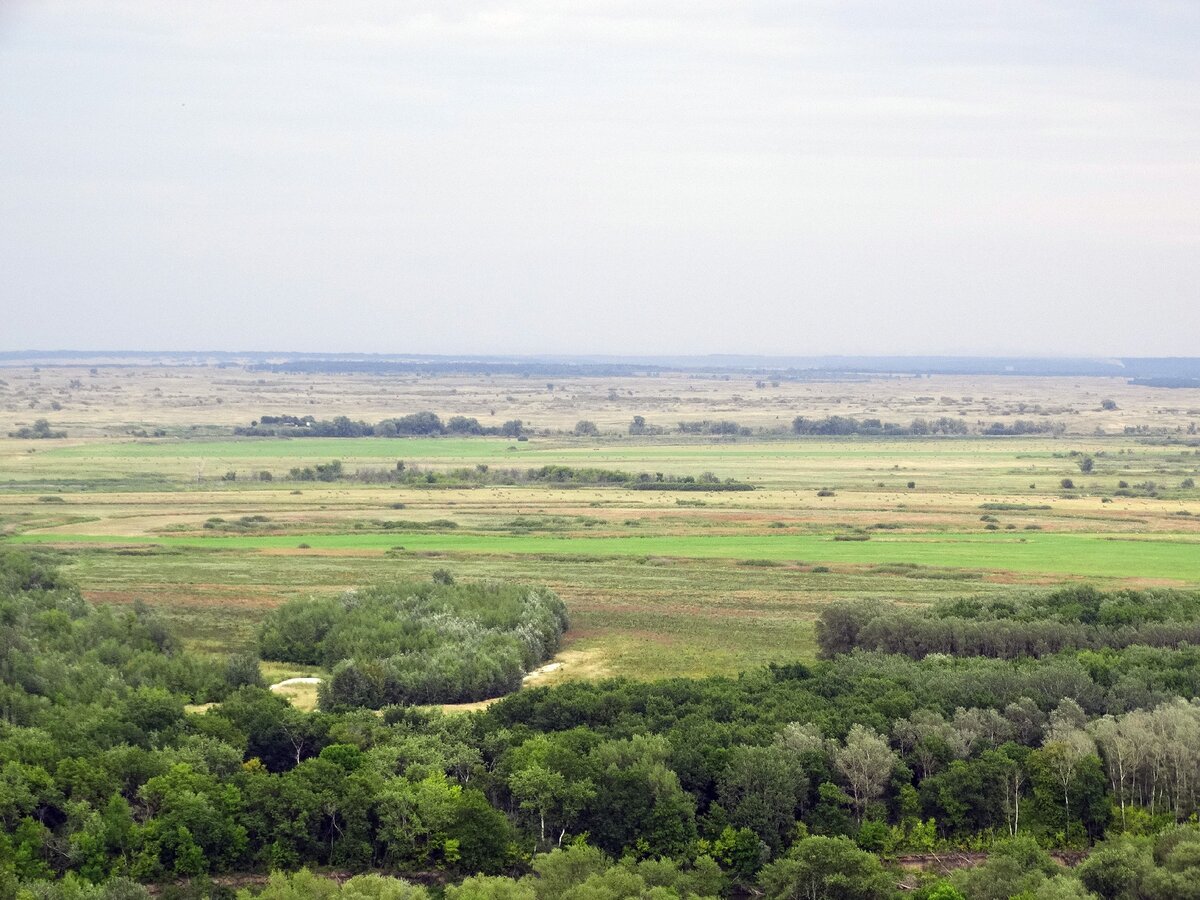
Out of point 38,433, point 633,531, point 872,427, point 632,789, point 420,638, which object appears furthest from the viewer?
point 872,427

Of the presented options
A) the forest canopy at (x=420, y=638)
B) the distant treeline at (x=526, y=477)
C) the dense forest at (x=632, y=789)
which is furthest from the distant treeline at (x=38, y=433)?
the dense forest at (x=632, y=789)

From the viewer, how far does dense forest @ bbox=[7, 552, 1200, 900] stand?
29047mm

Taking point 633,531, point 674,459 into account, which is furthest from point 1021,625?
point 674,459

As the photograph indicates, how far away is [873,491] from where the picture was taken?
353ft

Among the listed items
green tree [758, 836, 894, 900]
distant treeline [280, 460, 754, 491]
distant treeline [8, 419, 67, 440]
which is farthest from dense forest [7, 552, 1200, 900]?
distant treeline [8, 419, 67, 440]

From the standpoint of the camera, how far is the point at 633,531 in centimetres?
8538

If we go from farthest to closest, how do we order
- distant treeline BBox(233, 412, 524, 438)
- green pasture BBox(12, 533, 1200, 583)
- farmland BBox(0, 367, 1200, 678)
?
1. distant treeline BBox(233, 412, 524, 438)
2. green pasture BBox(12, 533, 1200, 583)
3. farmland BBox(0, 367, 1200, 678)

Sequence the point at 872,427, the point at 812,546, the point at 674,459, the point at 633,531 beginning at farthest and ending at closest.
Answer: the point at 872,427, the point at 674,459, the point at 633,531, the point at 812,546

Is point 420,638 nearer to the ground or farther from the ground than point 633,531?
farther from the ground

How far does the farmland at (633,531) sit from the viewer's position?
62.2 m

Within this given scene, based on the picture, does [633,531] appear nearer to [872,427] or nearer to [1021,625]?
[1021,625]

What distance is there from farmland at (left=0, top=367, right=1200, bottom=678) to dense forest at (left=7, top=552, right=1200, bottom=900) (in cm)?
1347

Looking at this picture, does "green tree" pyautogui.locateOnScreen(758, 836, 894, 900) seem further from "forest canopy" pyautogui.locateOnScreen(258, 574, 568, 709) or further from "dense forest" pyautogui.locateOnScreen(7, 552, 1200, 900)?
"forest canopy" pyautogui.locateOnScreen(258, 574, 568, 709)

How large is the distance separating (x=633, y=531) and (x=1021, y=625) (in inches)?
1518
